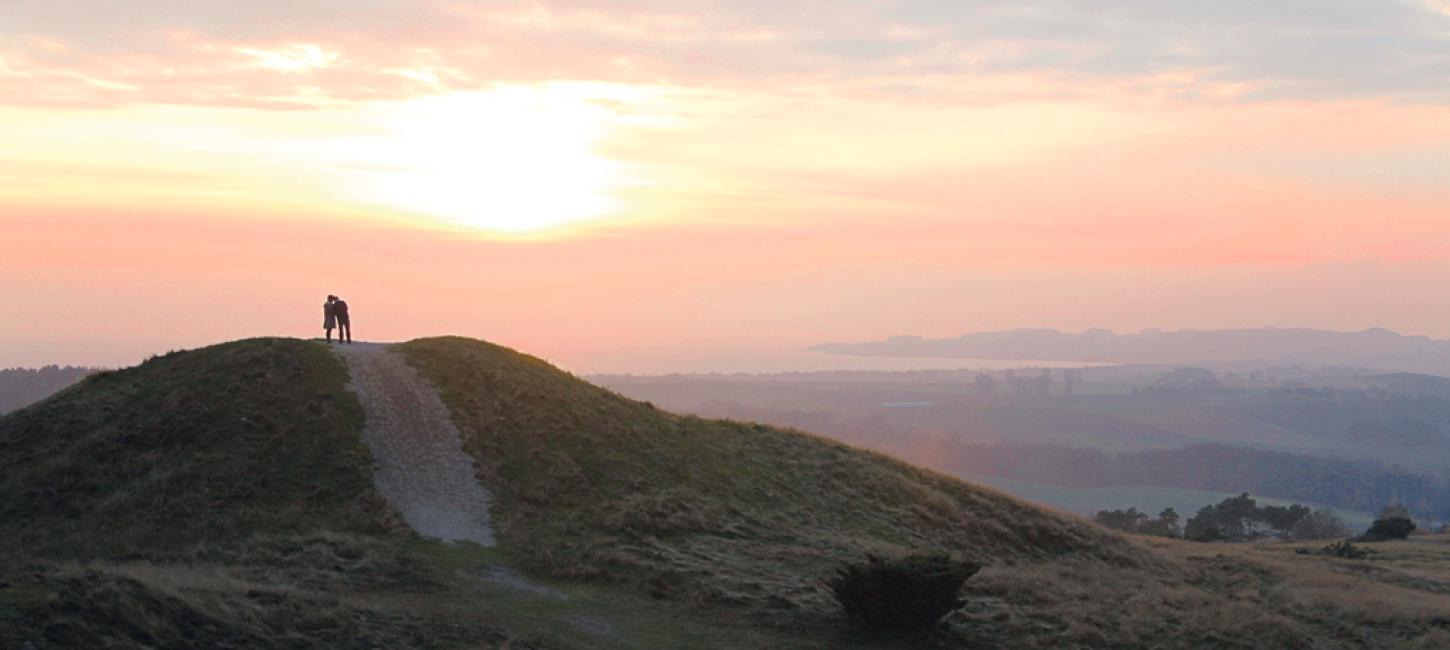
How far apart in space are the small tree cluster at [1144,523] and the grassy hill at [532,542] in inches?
1053

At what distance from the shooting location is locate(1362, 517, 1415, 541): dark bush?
175 feet

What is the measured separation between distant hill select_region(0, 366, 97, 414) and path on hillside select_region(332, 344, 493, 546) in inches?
2546

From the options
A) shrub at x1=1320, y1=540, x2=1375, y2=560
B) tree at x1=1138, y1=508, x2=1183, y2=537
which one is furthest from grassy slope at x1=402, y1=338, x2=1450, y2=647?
tree at x1=1138, y1=508, x2=1183, y2=537

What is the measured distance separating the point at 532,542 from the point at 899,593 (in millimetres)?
8839

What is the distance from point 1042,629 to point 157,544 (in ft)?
60.1

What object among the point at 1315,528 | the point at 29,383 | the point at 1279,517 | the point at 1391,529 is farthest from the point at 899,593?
the point at 29,383

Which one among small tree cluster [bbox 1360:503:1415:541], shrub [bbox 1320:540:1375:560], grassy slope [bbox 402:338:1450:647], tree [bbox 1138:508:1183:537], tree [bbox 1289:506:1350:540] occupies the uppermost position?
grassy slope [bbox 402:338:1450:647]

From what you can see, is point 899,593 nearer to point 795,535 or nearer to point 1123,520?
point 795,535

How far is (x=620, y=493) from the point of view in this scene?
1158 inches

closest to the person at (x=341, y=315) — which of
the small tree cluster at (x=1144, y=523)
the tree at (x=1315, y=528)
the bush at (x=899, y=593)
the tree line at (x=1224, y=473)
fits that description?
the bush at (x=899, y=593)

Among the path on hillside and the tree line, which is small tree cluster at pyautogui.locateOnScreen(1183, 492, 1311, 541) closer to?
the path on hillside

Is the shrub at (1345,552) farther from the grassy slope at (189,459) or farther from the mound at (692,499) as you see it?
the grassy slope at (189,459)

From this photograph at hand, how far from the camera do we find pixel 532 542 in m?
25.0

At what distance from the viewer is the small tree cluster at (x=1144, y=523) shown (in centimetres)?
6694
